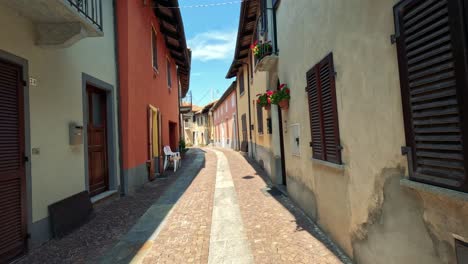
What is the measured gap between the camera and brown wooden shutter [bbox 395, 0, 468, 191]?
1775 millimetres

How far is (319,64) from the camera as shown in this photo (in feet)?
13.9

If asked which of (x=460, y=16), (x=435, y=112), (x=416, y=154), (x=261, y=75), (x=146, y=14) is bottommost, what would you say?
(x=416, y=154)

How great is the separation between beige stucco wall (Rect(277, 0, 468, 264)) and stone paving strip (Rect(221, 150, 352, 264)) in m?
0.23

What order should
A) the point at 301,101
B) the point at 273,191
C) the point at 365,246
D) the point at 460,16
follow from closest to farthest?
the point at 460,16 < the point at 365,246 < the point at 301,101 < the point at 273,191

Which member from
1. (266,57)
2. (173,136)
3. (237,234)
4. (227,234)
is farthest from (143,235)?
(173,136)

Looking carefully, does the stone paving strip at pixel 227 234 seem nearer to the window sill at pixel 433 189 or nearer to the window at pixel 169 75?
the window sill at pixel 433 189

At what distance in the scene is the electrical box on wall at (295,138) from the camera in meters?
5.86

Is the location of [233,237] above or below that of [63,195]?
below

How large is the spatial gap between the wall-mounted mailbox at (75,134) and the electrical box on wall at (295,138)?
4.15 m

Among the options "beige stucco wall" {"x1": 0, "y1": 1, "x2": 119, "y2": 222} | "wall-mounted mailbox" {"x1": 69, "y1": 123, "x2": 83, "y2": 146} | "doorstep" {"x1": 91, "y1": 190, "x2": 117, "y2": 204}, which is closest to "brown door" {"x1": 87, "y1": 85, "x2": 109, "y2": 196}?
"doorstep" {"x1": 91, "y1": 190, "x2": 117, "y2": 204}

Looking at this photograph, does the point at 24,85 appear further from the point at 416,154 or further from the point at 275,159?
the point at 275,159

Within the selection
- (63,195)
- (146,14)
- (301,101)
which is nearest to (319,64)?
(301,101)

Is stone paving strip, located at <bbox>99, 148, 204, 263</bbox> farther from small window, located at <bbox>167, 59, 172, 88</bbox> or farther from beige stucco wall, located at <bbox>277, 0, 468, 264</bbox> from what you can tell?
small window, located at <bbox>167, 59, 172, 88</bbox>

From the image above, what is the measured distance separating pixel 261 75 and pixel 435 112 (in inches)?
332
